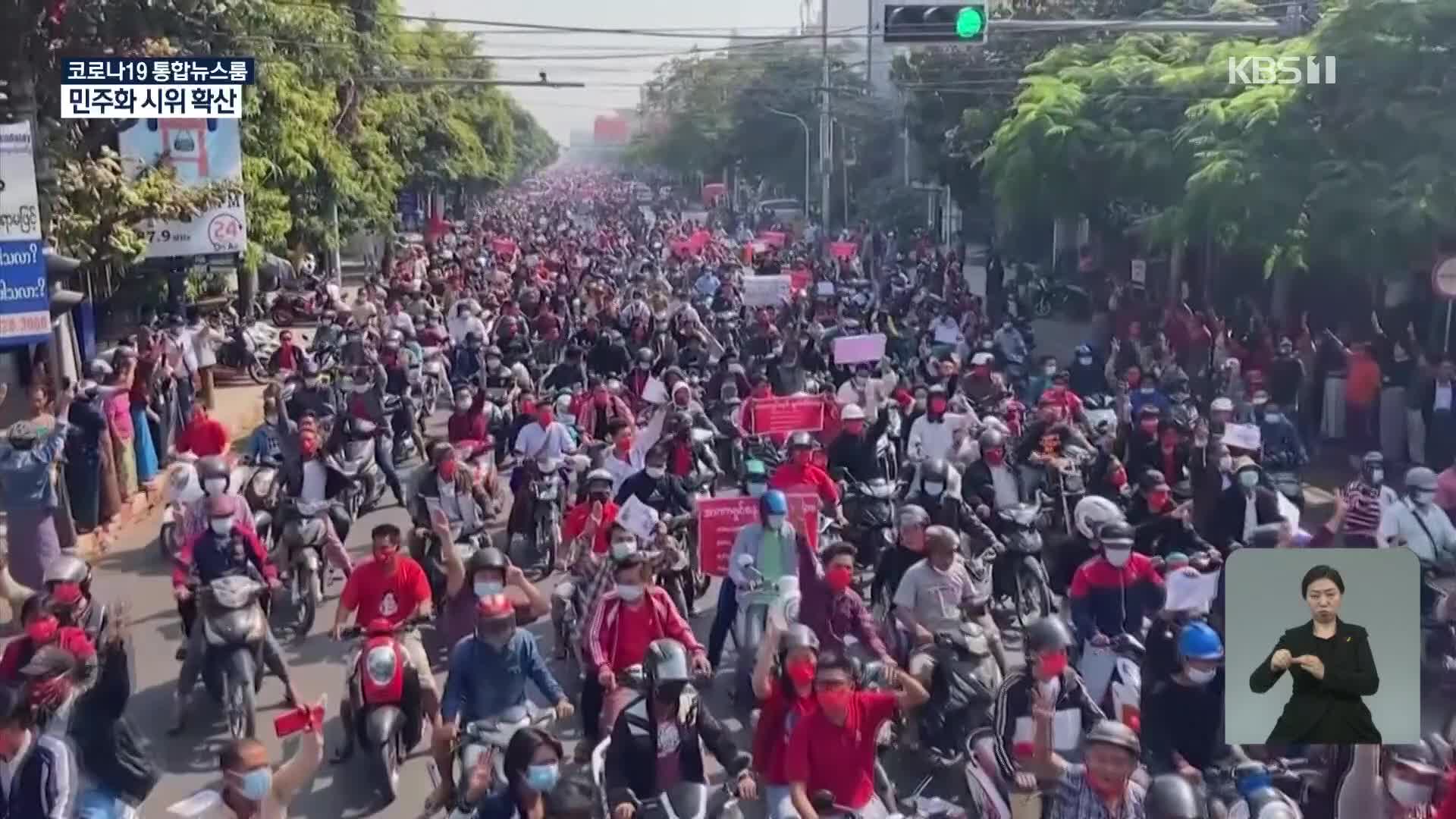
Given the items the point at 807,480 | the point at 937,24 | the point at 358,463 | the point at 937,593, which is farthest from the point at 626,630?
the point at 937,24

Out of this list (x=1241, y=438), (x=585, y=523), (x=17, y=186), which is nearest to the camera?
(x=585, y=523)

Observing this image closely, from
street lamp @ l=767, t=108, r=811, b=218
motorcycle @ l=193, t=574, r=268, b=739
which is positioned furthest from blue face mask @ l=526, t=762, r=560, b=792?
street lamp @ l=767, t=108, r=811, b=218

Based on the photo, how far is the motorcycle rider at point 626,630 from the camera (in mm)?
8328

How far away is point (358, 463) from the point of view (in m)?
14.2

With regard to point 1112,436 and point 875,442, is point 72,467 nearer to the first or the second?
point 875,442

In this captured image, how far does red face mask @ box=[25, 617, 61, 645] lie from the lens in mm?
8266

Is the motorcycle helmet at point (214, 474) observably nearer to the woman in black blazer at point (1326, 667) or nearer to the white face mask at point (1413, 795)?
the white face mask at point (1413, 795)

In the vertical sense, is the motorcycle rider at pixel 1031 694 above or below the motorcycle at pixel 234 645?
above

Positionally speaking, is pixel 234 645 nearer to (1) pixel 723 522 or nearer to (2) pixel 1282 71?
(1) pixel 723 522

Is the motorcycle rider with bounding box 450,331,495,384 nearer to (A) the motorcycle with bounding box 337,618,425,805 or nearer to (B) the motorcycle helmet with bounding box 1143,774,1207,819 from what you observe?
(A) the motorcycle with bounding box 337,618,425,805

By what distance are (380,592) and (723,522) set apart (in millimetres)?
2536

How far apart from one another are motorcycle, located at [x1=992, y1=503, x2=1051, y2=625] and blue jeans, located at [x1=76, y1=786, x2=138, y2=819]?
5.98 meters

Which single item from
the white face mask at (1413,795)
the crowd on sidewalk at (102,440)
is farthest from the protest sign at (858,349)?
the white face mask at (1413,795)

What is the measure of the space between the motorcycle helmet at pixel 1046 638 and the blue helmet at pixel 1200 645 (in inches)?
23.8
